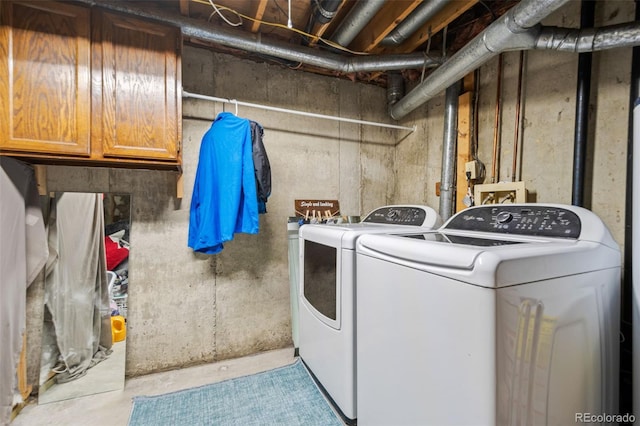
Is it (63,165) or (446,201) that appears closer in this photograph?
(63,165)

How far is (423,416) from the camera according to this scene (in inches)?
38.1

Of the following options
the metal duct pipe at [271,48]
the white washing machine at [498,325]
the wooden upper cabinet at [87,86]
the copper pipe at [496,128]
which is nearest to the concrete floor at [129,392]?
the white washing machine at [498,325]

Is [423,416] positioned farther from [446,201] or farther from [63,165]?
[63,165]

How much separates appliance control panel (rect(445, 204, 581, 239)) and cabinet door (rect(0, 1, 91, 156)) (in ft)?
7.14

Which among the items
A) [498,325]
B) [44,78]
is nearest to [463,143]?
[498,325]

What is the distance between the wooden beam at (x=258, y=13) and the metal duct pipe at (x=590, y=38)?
1570 millimetres

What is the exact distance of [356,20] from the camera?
5.94 ft

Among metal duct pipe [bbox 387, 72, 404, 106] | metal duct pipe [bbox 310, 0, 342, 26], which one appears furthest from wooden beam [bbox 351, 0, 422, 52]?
metal duct pipe [bbox 387, 72, 404, 106]

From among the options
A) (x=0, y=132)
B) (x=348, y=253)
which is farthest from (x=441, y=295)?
(x=0, y=132)

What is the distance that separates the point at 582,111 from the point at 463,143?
732mm

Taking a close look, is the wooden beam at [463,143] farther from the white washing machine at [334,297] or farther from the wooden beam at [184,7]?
the wooden beam at [184,7]

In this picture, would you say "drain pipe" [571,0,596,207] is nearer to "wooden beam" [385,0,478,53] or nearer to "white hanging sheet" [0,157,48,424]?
"wooden beam" [385,0,478,53]

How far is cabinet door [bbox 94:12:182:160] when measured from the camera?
1.57 metres

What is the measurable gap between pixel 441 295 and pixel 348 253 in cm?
60
